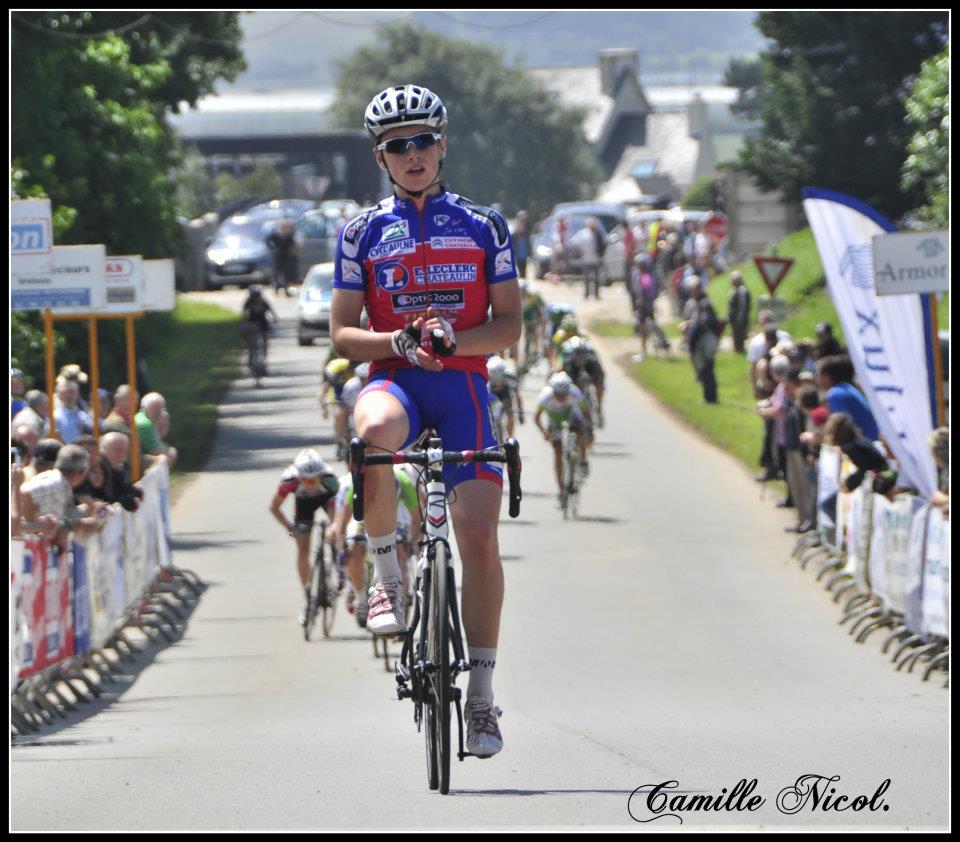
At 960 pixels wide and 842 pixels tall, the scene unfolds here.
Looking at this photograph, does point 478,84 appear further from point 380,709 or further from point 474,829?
point 474,829

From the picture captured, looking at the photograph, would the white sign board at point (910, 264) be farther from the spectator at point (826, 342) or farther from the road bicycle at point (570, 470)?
the road bicycle at point (570, 470)

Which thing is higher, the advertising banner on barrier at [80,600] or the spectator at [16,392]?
the spectator at [16,392]

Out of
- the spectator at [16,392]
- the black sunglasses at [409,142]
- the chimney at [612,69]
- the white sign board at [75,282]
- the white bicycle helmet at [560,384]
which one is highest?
the chimney at [612,69]

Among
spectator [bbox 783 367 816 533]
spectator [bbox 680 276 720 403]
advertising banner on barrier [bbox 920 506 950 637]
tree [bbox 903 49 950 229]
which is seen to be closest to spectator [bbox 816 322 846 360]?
spectator [bbox 783 367 816 533]

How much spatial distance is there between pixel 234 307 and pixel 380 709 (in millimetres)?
44634

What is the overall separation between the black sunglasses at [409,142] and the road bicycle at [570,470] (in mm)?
17938

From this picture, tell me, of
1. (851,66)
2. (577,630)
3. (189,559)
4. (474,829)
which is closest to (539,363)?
(851,66)

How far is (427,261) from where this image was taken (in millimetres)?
7902

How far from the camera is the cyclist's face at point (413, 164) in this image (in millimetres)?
7918

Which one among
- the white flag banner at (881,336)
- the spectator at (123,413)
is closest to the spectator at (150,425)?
the spectator at (123,413)

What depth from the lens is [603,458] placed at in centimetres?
3319

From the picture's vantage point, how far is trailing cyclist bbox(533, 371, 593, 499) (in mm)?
25703

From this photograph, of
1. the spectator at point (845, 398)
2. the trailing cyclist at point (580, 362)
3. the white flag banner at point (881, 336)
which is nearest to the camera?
the white flag banner at point (881, 336)

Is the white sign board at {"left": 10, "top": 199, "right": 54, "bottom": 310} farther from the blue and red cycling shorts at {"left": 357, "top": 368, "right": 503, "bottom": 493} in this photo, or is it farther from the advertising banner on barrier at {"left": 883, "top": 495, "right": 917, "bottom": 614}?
the blue and red cycling shorts at {"left": 357, "top": 368, "right": 503, "bottom": 493}
